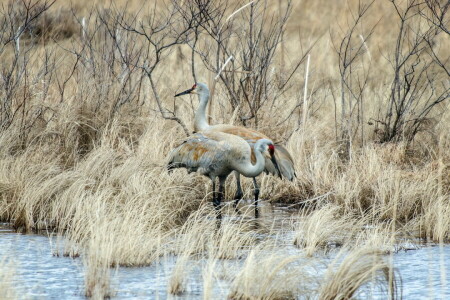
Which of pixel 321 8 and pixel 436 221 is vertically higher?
pixel 321 8

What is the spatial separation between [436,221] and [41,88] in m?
5.34

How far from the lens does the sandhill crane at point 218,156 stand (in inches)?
332

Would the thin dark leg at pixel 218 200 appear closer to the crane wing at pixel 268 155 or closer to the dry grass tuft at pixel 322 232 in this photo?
the crane wing at pixel 268 155

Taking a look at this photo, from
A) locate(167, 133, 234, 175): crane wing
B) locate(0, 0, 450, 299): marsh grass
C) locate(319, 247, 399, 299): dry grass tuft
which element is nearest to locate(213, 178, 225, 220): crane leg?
locate(0, 0, 450, 299): marsh grass

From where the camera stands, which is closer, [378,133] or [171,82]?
[378,133]

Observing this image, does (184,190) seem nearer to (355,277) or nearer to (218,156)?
(218,156)

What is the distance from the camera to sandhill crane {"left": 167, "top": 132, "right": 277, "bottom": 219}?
842 cm

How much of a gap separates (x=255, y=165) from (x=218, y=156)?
1.47 feet

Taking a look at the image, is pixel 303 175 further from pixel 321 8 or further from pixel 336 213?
pixel 321 8

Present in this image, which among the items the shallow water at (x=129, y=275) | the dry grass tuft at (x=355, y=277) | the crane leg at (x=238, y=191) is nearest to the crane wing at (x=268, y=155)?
the crane leg at (x=238, y=191)

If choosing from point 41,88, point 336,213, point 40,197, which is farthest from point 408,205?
point 41,88

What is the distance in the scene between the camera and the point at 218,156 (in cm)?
870

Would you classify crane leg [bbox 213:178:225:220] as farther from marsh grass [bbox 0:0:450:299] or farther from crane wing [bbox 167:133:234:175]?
crane wing [bbox 167:133:234:175]

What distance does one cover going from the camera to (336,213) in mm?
8328
